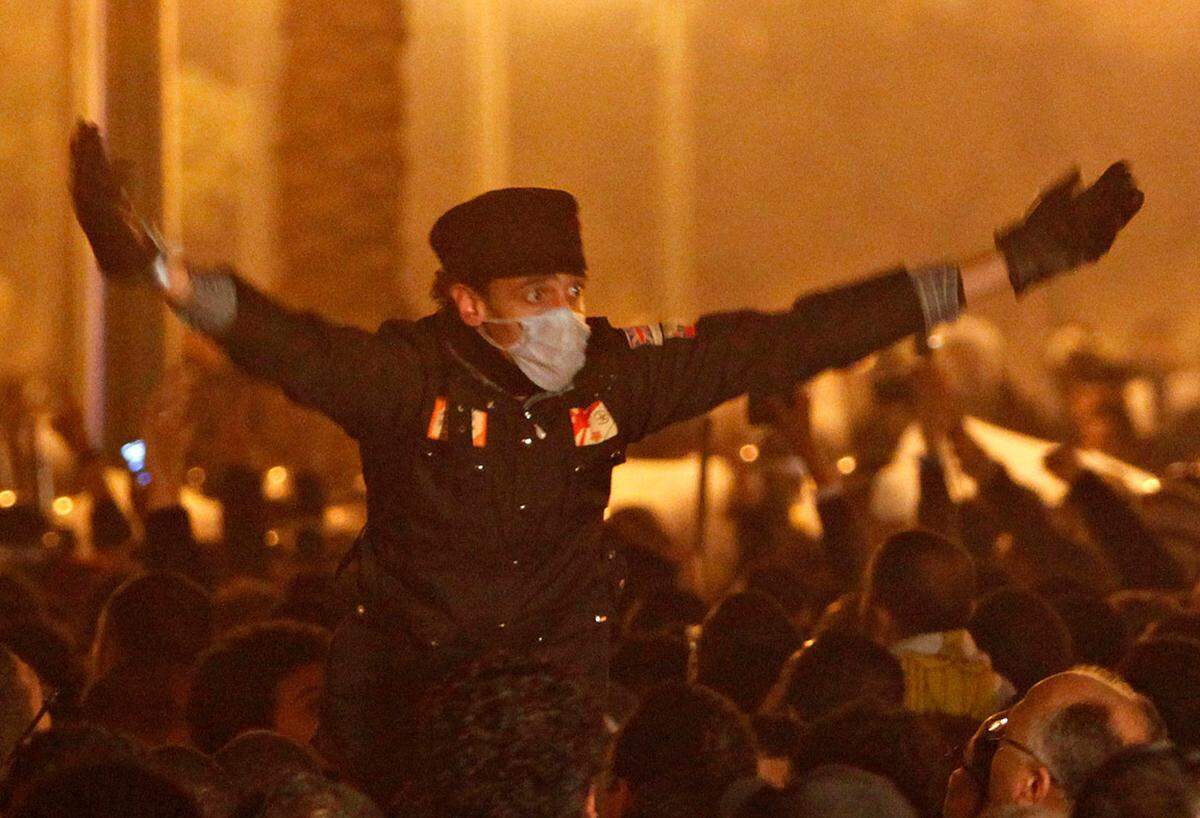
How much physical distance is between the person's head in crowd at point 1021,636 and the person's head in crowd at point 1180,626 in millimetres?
235

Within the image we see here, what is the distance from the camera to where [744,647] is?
18.7ft

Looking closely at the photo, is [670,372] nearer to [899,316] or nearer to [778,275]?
[899,316]

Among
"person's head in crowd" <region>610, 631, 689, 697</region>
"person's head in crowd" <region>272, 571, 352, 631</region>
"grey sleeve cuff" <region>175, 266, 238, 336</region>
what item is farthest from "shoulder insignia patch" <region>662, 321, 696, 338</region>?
"person's head in crowd" <region>272, 571, 352, 631</region>

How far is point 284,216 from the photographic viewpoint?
1589cm

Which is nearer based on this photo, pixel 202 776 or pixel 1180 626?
pixel 202 776

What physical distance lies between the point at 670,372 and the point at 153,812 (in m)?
1.47

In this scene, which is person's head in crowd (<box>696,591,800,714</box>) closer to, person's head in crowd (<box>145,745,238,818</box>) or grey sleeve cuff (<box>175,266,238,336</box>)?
person's head in crowd (<box>145,745,238,818</box>)

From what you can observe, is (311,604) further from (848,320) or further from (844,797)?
(844,797)

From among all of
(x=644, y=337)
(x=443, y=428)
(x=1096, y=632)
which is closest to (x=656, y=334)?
(x=644, y=337)

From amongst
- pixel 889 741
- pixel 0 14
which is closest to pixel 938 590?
pixel 889 741

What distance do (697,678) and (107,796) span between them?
2780mm

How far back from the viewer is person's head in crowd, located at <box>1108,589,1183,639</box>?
6.30 m

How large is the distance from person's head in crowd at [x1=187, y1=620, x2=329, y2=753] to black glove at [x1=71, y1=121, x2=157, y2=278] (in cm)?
154

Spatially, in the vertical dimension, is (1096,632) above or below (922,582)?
below
